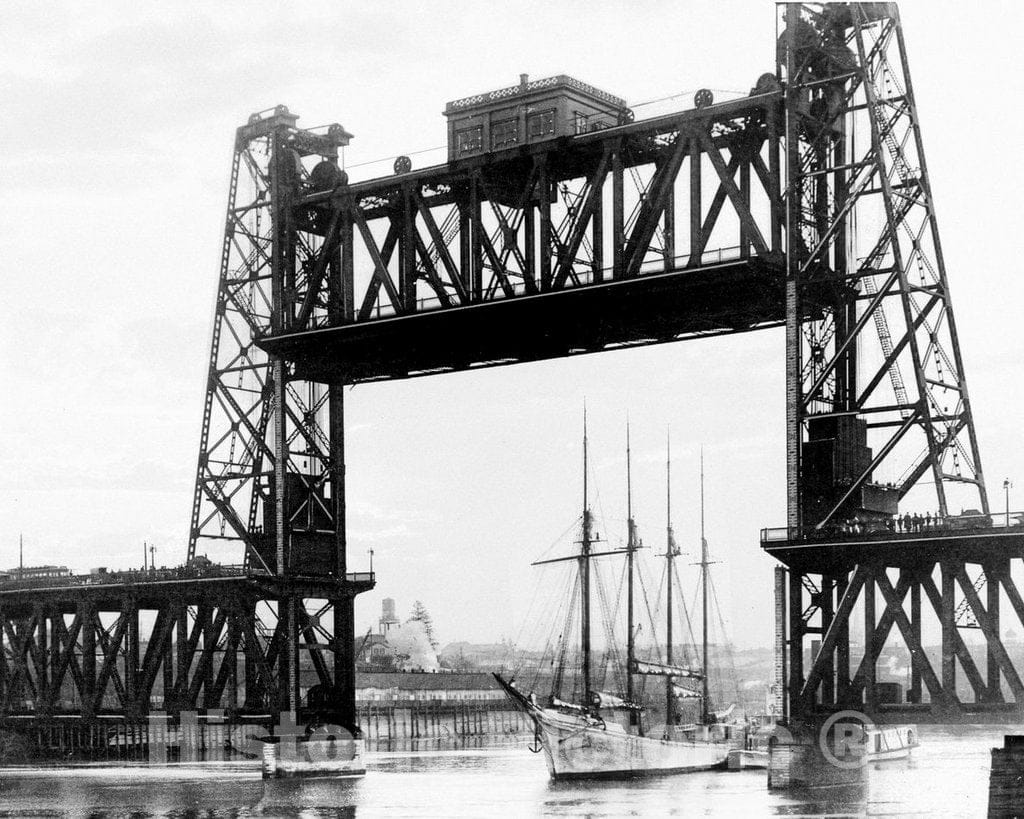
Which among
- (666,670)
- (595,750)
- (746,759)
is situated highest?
(666,670)

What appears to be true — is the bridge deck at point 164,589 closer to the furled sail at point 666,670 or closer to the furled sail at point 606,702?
the furled sail at point 606,702

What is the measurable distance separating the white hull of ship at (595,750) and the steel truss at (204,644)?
1642 cm

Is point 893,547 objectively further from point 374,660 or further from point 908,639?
point 374,660

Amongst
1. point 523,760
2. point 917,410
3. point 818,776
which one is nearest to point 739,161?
point 917,410

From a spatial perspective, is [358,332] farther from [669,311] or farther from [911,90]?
[911,90]

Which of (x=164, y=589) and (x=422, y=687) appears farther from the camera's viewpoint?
(x=422, y=687)

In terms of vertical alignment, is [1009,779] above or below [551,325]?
below

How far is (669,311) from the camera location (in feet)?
204

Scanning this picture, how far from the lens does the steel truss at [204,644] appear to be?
7206cm

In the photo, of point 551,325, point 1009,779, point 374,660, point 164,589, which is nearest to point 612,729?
point 164,589

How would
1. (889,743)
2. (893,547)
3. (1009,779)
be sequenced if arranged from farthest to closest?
(889,743) → (893,547) → (1009,779)

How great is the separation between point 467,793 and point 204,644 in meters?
13.6

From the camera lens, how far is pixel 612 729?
92.8 m

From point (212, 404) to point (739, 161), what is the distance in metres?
28.0
